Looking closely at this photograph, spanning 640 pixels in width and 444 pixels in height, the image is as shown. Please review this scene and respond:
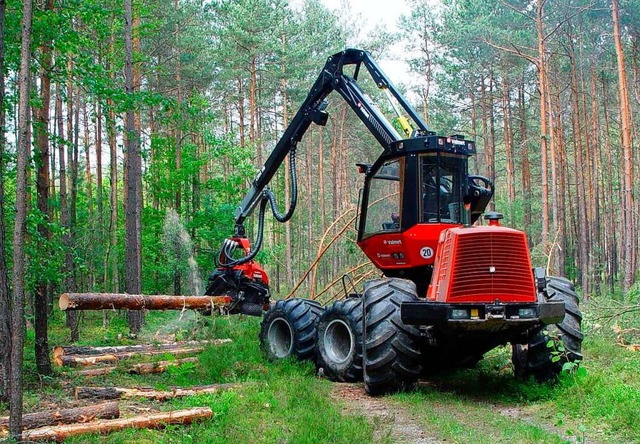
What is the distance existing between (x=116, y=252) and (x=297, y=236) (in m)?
17.6

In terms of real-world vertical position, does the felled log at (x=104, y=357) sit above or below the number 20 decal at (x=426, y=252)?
below

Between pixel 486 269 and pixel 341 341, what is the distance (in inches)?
103

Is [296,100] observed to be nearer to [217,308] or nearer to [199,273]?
[199,273]

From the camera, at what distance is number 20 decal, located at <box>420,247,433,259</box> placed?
309 inches

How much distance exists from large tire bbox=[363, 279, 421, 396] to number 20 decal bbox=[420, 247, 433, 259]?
2.43ft

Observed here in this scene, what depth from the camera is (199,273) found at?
22.7m

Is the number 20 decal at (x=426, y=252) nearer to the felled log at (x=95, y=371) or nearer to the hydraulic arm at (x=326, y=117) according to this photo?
the hydraulic arm at (x=326, y=117)

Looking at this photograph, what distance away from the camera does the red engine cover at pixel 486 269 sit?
654 cm

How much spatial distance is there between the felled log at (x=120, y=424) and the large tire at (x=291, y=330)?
3.28 metres

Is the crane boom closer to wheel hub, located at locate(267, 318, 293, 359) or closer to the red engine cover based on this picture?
the red engine cover

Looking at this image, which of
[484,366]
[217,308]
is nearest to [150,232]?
[217,308]

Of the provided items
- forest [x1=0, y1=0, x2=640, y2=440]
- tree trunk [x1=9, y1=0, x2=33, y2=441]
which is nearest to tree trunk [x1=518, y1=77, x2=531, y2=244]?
forest [x1=0, y1=0, x2=640, y2=440]

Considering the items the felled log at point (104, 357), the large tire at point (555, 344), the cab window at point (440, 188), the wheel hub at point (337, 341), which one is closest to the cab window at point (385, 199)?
the cab window at point (440, 188)

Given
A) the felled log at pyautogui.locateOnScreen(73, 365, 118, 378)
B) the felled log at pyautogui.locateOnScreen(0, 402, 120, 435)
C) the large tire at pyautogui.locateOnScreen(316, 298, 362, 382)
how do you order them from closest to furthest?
the felled log at pyautogui.locateOnScreen(0, 402, 120, 435) → the large tire at pyautogui.locateOnScreen(316, 298, 362, 382) → the felled log at pyautogui.locateOnScreen(73, 365, 118, 378)
